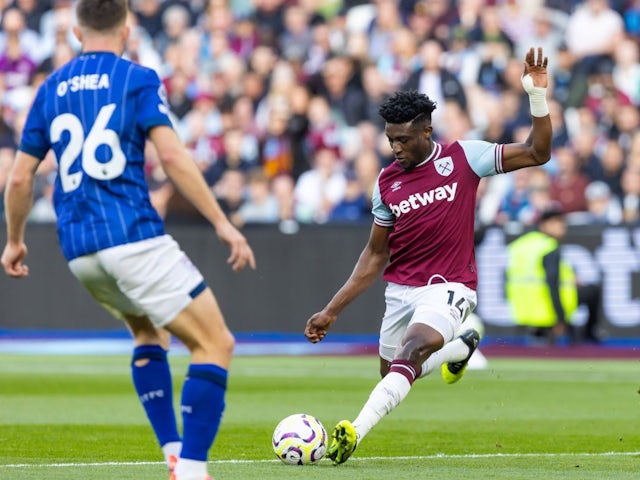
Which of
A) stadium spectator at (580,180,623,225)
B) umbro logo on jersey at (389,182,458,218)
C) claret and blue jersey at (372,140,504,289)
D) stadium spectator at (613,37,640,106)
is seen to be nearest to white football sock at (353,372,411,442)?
claret and blue jersey at (372,140,504,289)

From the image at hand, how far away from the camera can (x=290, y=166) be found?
20609 millimetres

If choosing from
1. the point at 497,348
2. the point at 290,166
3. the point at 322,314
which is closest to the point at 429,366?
the point at 322,314

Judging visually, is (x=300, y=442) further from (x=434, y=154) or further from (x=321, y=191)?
(x=321, y=191)

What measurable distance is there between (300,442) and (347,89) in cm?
1332

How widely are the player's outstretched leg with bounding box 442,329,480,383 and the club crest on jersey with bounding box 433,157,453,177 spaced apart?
1162 mm

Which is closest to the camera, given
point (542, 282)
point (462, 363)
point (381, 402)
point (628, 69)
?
point (381, 402)

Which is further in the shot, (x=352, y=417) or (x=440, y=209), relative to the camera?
(x=352, y=417)

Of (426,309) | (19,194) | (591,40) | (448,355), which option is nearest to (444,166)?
(426,309)

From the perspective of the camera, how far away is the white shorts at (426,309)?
340 inches

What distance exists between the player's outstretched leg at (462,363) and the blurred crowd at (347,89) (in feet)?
32.1

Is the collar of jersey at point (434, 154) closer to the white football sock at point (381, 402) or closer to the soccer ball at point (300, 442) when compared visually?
the white football sock at point (381, 402)

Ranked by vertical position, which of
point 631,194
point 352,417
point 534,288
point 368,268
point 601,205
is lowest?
point 534,288

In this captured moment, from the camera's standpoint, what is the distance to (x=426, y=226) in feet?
29.3

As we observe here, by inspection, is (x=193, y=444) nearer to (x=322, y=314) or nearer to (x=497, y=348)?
(x=322, y=314)
